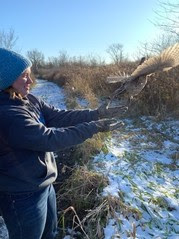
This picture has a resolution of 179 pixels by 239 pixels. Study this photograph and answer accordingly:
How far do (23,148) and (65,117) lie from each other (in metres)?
0.66

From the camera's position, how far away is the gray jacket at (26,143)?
2025 millimetres

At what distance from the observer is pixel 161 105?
7.40m

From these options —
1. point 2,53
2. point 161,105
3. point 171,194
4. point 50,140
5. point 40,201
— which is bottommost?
point 161,105

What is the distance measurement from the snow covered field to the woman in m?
0.61

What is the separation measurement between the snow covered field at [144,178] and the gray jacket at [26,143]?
0.63 m

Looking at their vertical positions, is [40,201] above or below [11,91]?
below

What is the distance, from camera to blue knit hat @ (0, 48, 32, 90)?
209 cm

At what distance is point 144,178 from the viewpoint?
4.10m

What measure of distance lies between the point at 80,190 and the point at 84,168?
36 cm

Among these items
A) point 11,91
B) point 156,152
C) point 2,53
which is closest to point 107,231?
point 11,91

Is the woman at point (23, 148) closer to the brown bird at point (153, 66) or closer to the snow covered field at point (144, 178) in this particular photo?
the snow covered field at point (144, 178)

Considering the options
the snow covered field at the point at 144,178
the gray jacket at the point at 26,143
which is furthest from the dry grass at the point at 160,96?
the gray jacket at the point at 26,143

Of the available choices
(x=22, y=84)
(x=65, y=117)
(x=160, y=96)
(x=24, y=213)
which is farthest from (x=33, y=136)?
(x=160, y=96)

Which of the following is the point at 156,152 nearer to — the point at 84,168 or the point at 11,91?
the point at 84,168
